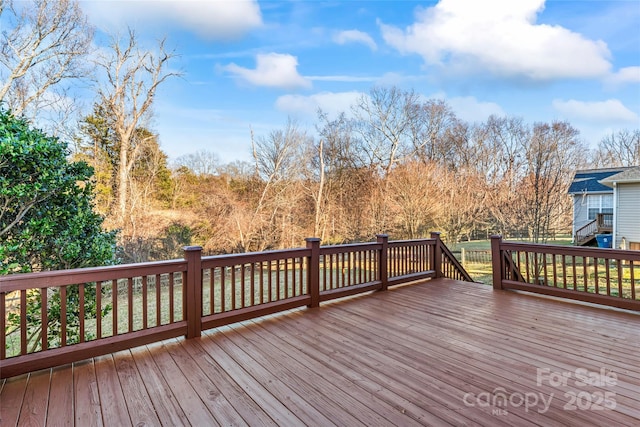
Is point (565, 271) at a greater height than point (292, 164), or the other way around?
point (292, 164)

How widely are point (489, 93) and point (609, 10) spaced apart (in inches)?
274

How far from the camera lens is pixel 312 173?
14422 millimetres

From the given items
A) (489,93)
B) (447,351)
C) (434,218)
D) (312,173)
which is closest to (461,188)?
(434,218)

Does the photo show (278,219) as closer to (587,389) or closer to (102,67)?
(102,67)

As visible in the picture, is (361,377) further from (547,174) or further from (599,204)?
(599,204)

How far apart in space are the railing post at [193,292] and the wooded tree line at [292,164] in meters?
8.40

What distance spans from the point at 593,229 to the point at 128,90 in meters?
19.9

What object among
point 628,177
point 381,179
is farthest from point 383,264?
point 628,177

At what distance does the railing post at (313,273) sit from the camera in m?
3.99

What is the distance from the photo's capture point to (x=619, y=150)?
597 inches

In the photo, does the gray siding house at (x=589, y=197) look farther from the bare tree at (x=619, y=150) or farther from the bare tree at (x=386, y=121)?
the bare tree at (x=386, y=121)

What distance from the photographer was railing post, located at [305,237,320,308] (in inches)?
157

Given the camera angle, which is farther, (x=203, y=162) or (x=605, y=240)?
(x=203, y=162)

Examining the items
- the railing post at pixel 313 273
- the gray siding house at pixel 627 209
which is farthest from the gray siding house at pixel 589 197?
the railing post at pixel 313 273
